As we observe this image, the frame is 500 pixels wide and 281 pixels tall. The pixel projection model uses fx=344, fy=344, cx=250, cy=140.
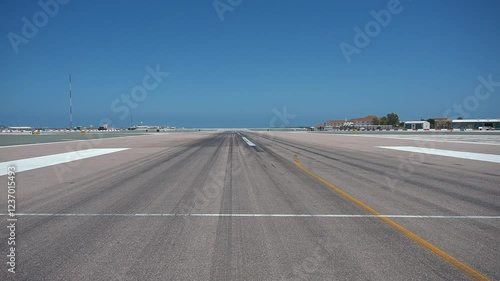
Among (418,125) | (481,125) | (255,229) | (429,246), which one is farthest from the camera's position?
(418,125)

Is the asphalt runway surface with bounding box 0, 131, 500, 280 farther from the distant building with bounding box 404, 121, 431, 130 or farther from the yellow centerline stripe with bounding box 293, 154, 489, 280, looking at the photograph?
the distant building with bounding box 404, 121, 431, 130

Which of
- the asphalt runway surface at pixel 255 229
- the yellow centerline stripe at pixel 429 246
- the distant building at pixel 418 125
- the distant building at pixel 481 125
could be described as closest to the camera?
the yellow centerline stripe at pixel 429 246

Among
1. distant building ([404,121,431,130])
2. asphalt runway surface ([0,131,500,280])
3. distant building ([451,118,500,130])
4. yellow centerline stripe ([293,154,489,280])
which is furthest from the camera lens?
distant building ([451,118,500,130])

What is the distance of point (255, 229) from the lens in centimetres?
561

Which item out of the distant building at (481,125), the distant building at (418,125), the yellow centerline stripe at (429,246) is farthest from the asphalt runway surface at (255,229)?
the distant building at (481,125)

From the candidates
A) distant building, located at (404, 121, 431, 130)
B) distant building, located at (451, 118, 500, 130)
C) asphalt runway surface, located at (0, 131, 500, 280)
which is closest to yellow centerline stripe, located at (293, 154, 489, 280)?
asphalt runway surface, located at (0, 131, 500, 280)

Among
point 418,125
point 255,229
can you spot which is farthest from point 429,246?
point 418,125

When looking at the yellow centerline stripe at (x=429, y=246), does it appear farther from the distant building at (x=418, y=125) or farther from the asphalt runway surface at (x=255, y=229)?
the distant building at (x=418, y=125)

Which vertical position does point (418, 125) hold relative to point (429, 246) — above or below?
above

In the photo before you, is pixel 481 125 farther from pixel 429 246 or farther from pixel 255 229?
pixel 255 229

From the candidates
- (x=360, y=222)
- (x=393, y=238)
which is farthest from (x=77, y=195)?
(x=393, y=238)

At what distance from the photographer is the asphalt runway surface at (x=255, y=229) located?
408cm

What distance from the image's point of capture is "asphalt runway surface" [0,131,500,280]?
161 inches

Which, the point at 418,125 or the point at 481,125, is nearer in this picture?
the point at 481,125
